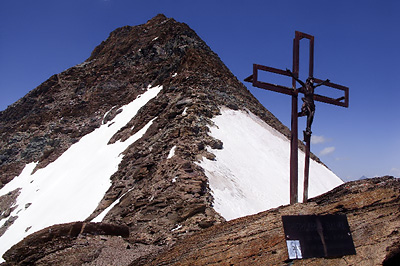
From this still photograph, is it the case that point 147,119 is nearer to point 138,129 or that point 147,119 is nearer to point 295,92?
point 138,129

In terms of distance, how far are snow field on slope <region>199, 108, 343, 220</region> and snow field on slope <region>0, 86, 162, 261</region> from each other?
6.35 m

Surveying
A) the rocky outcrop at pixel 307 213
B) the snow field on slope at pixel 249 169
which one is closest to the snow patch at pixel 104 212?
the snow field on slope at pixel 249 169

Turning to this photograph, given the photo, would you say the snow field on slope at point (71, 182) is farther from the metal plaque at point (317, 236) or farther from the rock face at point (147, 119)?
the metal plaque at point (317, 236)

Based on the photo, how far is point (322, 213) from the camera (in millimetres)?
5633

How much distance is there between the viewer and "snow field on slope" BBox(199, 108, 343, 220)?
14484 millimetres

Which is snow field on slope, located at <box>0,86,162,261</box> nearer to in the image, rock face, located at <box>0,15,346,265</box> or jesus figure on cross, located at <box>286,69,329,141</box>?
rock face, located at <box>0,15,346,265</box>

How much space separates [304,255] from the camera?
494cm

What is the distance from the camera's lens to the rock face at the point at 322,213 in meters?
4.90

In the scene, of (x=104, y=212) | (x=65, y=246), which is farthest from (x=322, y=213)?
(x=104, y=212)

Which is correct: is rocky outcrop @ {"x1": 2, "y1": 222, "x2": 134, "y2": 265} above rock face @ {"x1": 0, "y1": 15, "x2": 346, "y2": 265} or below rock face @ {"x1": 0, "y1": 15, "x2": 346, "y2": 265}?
below

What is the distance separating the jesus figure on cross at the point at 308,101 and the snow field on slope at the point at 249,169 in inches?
234

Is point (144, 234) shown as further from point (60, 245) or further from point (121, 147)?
point (121, 147)

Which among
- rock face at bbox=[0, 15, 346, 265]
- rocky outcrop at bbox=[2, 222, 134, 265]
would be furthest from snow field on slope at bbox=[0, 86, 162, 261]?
rocky outcrop at bbox=[2, 222, 134, 265]

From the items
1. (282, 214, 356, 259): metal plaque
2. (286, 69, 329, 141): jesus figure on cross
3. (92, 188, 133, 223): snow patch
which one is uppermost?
(286, 69, 329, 141): jesus figure on cross
